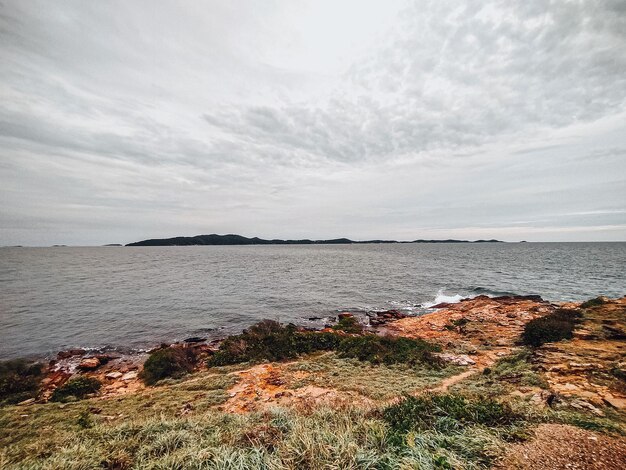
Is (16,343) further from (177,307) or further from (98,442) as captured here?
(98,442)

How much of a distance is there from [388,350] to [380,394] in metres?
4.67

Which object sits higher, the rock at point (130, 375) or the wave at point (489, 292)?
the wave at point (489, 292)

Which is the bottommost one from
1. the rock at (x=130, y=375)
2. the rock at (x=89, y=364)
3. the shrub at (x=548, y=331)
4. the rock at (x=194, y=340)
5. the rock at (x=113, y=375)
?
the rock at (x=194, y=340)

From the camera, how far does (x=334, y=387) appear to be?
970 cm

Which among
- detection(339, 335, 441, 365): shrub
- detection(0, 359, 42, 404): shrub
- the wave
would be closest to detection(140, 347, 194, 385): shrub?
detection(0, 359, 42, 404): shrub

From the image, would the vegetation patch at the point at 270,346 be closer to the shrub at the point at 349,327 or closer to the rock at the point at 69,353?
the shrub at the point at 349,327

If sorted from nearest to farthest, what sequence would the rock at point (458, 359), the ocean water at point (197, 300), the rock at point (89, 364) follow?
the rock at point (458, 359), the rock at point (89, 364), the ocean water at point (197, 300)

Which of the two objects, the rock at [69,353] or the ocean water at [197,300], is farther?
the ocean water at [197,300]

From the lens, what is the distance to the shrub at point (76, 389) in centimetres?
1063

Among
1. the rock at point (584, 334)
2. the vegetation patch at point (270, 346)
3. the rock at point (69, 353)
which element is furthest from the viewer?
the rock at point (69, 353)

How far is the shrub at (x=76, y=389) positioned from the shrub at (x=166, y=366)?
5.89 ft

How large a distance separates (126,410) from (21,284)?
48320mm

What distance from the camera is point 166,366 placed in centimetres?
1262

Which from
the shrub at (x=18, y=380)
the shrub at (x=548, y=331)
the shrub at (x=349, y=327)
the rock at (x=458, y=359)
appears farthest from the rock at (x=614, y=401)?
the shrub at (x=18, y=380)
